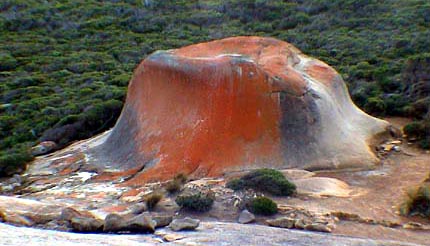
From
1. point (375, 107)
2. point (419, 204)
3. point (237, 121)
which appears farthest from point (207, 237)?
point (375, 107)

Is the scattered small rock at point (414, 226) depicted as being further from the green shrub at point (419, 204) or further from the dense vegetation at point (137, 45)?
the dense vegetation at point (137, 45)

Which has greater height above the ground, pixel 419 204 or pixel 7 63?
pixel 7 63

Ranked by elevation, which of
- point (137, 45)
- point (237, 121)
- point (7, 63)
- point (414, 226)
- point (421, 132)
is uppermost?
point (137, 45)

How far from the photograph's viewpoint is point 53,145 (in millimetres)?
20125

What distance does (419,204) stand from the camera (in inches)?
467

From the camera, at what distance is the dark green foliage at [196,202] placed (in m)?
11.8

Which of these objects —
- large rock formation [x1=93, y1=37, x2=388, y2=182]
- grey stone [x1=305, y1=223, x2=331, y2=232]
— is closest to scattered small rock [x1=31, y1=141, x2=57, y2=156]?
large rock formation [x1=93, y1=37, x2=388, y2=182]

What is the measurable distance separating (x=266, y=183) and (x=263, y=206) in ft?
3.54

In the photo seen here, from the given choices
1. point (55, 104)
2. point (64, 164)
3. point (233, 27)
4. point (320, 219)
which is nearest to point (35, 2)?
point (233, 27)

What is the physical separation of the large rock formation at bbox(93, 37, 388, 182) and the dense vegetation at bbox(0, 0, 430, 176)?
8.19 feet

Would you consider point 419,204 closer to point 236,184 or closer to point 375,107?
point 236,184

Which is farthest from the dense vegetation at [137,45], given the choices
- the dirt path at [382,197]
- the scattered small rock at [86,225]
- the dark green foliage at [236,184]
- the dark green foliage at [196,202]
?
the scattered small rock at [86,225]

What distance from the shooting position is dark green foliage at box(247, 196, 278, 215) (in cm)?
1160

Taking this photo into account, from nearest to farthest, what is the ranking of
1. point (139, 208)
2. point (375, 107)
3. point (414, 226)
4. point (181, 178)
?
point (414, 226) → point (139, 208) → point (181, 178) → point (375, 107)
